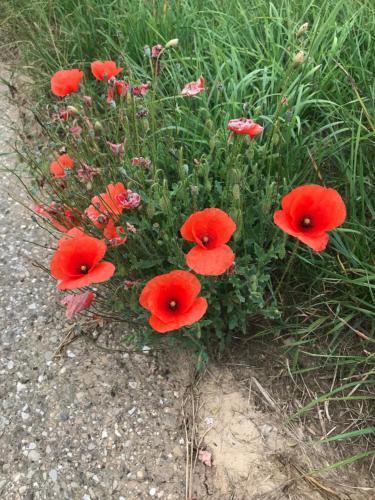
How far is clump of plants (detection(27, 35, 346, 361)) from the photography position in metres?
1.48

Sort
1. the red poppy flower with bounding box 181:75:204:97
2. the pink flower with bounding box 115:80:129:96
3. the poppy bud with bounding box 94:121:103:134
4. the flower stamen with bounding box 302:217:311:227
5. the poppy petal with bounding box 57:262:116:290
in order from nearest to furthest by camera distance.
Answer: the poppy petal with bounding box 57:262:116:290
the flower stamen with bounding box 302:217:311:227
the poppy bud with bounding box 94:121:103:134
the red poppy flower with bounding box 181:75:204:97
the pink flower with bounding box 115:80:129:96

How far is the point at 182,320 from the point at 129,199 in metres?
0.41

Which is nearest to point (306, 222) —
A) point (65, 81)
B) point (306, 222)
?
point (306, 222)

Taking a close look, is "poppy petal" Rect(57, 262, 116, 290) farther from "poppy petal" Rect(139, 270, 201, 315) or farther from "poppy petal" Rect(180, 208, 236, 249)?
"poppy petal" Rect(180, 208, 236, 249)

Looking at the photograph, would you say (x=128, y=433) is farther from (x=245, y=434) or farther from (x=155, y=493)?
(x=245, y=434)

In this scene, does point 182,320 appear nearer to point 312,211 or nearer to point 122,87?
point 312,211

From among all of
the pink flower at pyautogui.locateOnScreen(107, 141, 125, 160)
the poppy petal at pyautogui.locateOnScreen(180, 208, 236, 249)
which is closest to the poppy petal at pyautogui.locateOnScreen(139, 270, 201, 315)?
the poppy petal at pyautogui.locateOnScreen(180, 208, 236, 249)

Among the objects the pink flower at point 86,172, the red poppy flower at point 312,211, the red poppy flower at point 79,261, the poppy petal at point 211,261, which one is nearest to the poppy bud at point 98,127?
the pink flower at point 86,172

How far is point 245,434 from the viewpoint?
5.86 feet

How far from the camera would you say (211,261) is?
143 cm

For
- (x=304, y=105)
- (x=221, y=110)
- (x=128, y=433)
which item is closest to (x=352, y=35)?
(x=304, y=105)

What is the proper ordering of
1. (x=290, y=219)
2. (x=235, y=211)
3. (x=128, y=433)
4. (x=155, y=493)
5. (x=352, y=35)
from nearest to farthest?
(x=290, y=219) → (x=235, y=211) → (x=155, y=493) → (x=128, y=433) → (x=352, y=35)

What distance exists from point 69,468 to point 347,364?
1014mm

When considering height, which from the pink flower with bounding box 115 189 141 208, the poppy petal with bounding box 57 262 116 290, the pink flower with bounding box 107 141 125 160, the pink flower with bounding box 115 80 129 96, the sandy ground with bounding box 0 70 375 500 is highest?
the pink flower with bounding box 115 80 129 96
